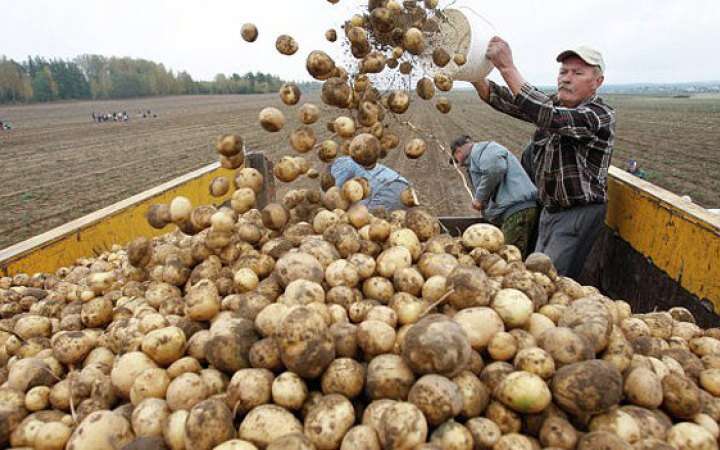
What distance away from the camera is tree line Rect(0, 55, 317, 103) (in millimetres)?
77062

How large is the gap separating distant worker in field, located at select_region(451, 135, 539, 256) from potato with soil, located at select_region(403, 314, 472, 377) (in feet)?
10.8

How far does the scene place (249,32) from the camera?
329 centimetres

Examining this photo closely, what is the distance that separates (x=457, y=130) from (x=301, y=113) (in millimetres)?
25843

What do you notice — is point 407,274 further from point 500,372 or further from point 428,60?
point 428,60

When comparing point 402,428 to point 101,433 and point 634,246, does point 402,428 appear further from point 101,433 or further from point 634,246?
point 634,246

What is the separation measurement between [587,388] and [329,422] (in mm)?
1077

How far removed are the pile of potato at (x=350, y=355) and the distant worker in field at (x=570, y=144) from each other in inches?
49.9

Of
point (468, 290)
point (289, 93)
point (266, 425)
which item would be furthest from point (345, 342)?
point (289, 93)

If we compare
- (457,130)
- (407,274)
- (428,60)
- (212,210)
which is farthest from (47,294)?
(457,130)

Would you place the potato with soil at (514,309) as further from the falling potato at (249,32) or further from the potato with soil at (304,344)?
the falling potato at (249,32)

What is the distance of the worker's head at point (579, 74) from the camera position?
3947 mm

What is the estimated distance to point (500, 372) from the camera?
210cm

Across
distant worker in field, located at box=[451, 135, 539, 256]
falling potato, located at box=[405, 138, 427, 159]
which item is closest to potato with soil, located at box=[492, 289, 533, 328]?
falling potato, located at box=[405, 138, 427, 159]

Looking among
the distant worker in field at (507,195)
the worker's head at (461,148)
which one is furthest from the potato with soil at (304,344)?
the worker's head at (461,148)
